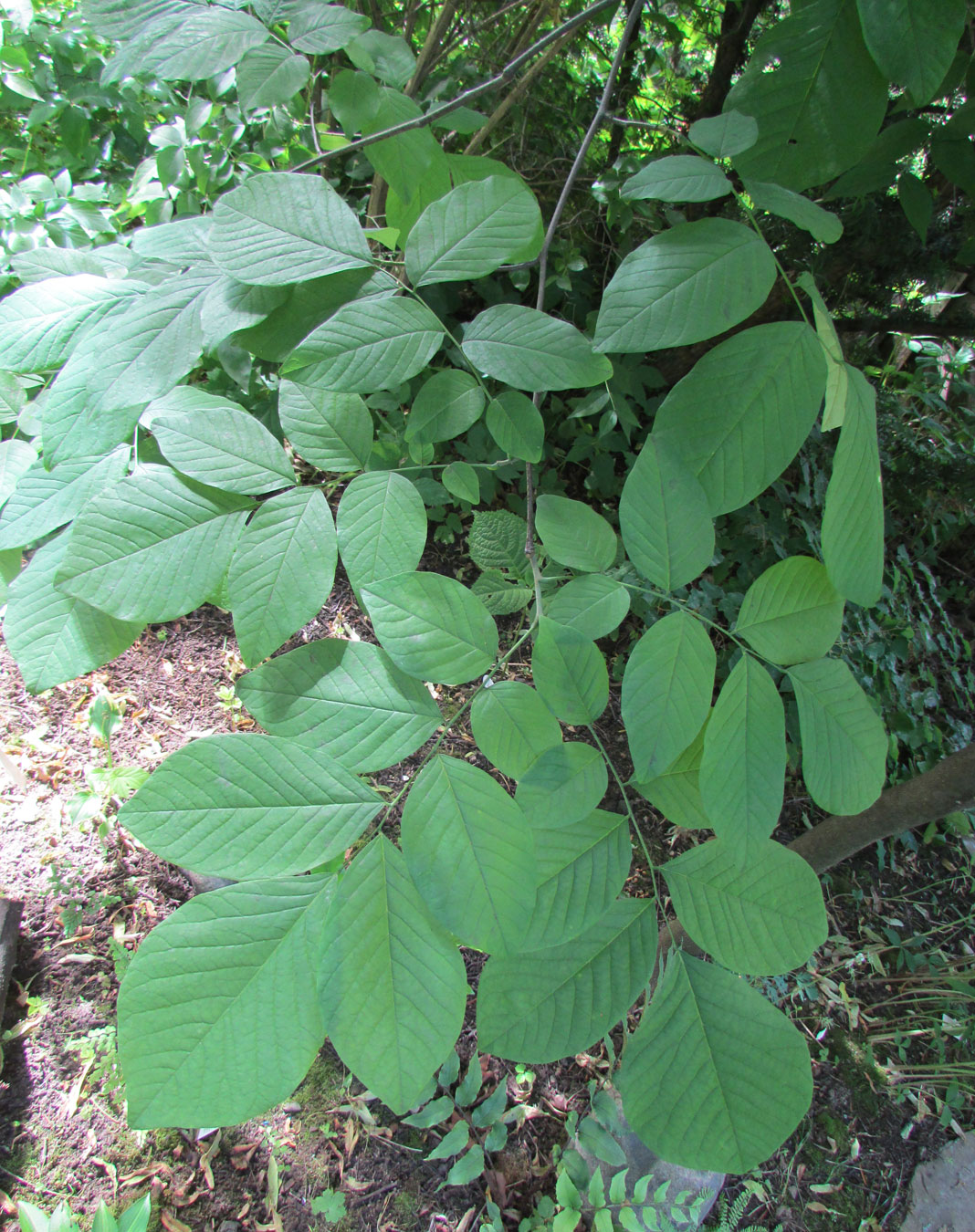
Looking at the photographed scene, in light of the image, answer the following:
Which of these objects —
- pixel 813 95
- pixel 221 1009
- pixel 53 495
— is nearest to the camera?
pixel 221 1009

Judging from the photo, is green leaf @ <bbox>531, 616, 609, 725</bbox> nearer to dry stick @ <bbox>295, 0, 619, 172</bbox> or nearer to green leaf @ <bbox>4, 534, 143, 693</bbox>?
green leaf @ <bbox>4, 534, 143, 693</bbox>

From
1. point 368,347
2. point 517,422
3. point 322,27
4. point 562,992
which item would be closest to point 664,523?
point 517,422

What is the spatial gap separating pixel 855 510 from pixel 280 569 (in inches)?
21.5

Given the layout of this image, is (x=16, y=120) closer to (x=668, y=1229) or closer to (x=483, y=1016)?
(x=483, y=1016)

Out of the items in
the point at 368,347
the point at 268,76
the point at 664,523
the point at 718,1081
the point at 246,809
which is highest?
the point at 268,76

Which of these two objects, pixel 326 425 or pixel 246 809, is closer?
pixel 246 809

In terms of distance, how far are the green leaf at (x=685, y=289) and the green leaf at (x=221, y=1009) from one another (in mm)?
564

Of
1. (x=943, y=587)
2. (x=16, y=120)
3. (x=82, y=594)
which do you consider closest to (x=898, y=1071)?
(x=943, y=587)

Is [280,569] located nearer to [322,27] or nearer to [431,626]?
[431,626]

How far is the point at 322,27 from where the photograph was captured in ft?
2.43

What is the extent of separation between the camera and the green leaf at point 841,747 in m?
0.65

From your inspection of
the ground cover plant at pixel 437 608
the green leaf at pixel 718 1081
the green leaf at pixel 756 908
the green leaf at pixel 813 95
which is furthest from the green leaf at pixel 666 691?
the green leaf at pixel 813 95

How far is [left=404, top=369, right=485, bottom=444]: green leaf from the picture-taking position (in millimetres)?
755

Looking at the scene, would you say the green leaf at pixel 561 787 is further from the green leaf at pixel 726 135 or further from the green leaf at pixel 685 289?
the green leaf at pixel 726 135
